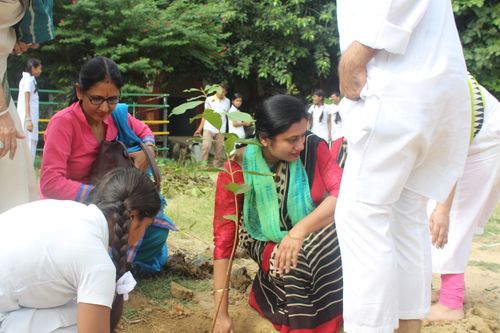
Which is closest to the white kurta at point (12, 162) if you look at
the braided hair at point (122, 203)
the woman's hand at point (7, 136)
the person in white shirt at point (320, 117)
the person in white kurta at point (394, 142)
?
the woman's hand at point (7, 136)

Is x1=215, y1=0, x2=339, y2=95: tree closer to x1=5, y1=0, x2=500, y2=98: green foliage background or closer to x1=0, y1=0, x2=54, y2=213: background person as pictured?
x1=5, y1=0, x2=500, y2=98: green foliage background

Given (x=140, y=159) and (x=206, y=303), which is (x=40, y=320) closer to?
(x=206, y=303)

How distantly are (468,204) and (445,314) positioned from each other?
552 mm

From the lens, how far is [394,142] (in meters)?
1.83

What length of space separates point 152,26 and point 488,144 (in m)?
9.16

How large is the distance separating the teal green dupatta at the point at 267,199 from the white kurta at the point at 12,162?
0.97 metres

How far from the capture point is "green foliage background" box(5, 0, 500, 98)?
35.6 ft

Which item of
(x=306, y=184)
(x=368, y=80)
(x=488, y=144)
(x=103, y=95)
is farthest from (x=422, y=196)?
(x=103, y=95)

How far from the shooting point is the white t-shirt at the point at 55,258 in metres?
1.66

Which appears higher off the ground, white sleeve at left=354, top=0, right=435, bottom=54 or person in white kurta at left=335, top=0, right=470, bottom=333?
white sleeve at left=354, top=0, right=435, bottom=54

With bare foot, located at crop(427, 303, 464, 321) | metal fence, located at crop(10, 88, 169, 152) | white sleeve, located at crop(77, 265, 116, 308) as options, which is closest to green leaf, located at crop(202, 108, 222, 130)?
white sleeve, located at crop(77, 265, 116, 308)

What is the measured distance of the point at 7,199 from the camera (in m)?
2.44

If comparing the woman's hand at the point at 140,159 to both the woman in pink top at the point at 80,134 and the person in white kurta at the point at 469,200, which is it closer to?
the woman in pink top at the point at 80,134

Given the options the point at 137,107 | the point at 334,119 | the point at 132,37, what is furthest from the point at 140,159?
the point at 137,107
